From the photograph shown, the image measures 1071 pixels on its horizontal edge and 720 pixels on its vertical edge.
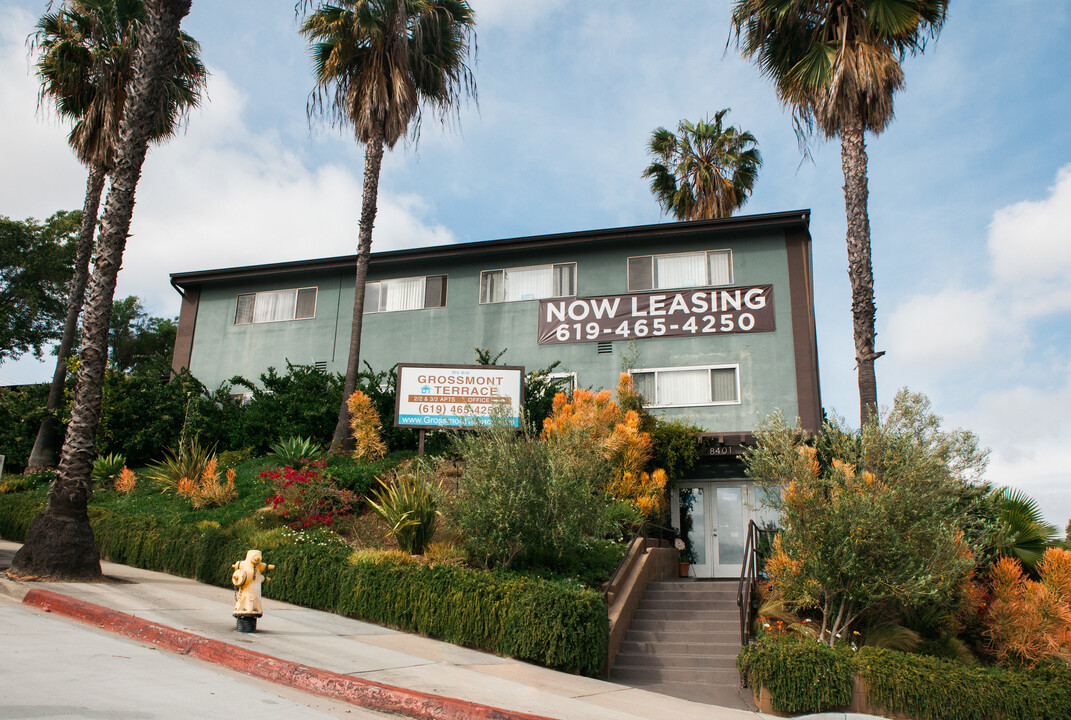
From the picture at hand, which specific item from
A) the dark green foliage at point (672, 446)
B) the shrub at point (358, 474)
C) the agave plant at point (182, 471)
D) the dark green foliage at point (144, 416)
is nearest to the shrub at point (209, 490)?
the agave plant at point (182, 471)

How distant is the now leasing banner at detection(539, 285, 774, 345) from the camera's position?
19.4m

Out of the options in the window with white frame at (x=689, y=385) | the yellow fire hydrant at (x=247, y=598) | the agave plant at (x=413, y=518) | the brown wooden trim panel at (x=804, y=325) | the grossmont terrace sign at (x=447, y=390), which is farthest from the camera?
the window with white frame at (x=689, y=385)

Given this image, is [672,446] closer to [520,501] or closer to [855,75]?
[520,501]

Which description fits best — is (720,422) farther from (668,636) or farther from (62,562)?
(62,562)

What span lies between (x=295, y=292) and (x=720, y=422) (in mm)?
13510

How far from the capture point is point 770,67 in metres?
18.1

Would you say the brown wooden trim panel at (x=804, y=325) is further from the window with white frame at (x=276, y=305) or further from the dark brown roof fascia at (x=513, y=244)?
the window with white frame at (x=276, y=305)

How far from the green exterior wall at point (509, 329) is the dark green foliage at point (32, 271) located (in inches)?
525

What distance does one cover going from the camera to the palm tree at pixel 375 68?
20.3 m

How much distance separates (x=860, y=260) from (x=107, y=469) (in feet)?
59.3

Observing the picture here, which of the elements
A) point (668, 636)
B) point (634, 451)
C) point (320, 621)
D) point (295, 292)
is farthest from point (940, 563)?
point (295, 292)

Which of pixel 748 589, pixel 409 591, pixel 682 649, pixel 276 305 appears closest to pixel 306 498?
pixel 409 591

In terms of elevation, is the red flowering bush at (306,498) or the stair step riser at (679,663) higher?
the red flowering bush at (306,498)

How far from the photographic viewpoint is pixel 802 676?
905 centimetres
